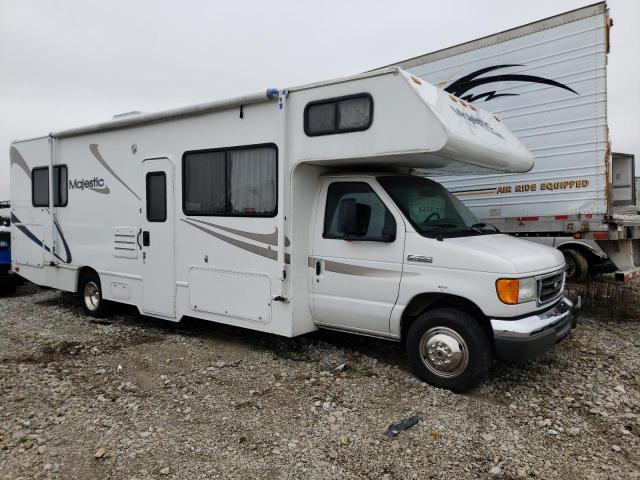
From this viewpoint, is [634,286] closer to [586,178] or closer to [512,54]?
[586,178]

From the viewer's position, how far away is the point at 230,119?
592 centimetres

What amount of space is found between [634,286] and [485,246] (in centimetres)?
755

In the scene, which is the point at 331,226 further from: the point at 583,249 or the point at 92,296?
the point at 583,249

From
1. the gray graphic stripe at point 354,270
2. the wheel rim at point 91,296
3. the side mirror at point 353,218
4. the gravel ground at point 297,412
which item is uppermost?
the side mirror at point 353,218

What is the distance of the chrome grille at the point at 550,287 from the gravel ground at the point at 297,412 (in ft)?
2.82

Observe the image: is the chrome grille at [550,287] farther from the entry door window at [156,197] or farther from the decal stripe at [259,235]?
the entry door window at [156,197]

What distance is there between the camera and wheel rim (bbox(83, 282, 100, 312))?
7.74 m

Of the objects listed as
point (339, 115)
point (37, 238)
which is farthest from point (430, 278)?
point (37, 238)

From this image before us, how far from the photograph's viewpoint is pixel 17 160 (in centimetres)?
889

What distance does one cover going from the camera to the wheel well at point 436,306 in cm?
475

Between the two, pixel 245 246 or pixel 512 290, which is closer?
pixel 512 290

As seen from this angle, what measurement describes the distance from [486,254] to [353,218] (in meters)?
1.29

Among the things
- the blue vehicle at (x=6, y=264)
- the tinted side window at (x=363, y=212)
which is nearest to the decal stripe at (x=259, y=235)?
the tinted side window at (x=363, y=212)

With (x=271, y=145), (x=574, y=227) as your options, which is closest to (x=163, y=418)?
(x=271, y=145)
